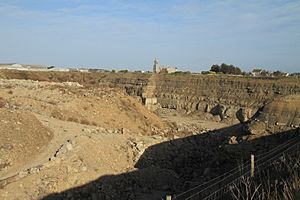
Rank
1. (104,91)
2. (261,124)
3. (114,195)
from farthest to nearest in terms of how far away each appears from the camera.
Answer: (104,91) → (261,124) → (114,195)

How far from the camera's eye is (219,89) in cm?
5378

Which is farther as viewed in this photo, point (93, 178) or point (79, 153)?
point (79, 153)

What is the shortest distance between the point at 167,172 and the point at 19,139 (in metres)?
7.81

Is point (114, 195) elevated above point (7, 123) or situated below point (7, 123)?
below

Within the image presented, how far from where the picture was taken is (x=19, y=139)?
63.9 feet

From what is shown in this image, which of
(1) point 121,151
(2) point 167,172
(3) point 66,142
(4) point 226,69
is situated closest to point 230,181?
(2) point 167,172

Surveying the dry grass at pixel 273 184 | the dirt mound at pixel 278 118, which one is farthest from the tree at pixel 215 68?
the dry grass at pixel 273 184

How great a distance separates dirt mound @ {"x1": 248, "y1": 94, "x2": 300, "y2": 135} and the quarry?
0.05 m

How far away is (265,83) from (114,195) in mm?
35639

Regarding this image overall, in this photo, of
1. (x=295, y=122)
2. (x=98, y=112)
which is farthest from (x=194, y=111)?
(x=295, y=122)

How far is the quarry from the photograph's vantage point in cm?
1533

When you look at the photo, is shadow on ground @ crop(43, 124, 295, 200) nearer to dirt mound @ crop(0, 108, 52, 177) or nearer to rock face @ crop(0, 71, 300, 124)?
dirt mound @ crop(0, 108, 52, 177)

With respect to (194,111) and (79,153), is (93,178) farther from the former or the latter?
(194,111)

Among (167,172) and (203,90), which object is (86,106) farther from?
(203,90)
